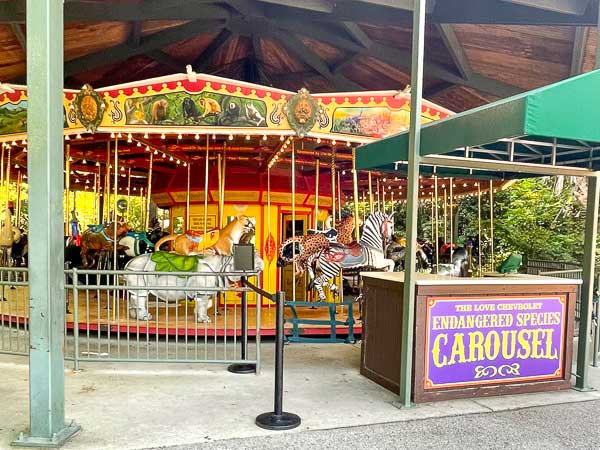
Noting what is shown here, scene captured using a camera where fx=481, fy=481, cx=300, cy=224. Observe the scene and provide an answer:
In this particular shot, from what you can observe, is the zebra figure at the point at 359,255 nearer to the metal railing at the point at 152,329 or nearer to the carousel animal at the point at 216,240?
the carousel animal at the point at 216,240

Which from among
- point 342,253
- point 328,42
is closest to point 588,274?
point 342,253

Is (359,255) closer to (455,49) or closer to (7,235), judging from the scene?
(455,49)

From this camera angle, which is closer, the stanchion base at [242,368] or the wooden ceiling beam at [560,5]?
the stanchion base at [242,368]

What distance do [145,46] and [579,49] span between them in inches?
357

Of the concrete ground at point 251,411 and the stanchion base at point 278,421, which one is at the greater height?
the stanchion base at point 278,421

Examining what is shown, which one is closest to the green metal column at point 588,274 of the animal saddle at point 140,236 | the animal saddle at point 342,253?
the animal saddle at point 342,253

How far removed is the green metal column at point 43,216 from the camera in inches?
140

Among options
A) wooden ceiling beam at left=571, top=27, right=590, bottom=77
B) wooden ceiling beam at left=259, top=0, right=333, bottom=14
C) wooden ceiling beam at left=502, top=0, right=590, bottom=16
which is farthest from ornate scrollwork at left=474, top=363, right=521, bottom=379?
wooden ceiling beam at left=259, top=0, right=333, bottom=14

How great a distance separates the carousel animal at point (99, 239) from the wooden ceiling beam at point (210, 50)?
5479mm

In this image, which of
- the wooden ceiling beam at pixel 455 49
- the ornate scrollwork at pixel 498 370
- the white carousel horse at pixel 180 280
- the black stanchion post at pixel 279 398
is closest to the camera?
the black stanchion post at pixel 279 398

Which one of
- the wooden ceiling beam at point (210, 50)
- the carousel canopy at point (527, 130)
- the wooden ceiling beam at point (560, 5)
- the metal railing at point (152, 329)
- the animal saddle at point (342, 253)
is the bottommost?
the metal railing at point (152, 329)

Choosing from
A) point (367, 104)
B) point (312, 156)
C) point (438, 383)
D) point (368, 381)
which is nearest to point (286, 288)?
point (312, 156)

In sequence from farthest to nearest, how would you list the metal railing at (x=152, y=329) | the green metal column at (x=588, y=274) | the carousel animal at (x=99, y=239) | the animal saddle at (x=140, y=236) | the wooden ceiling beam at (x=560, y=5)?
1. the animal saddle at (x=140, y=236)
2. the carousel animal at (x=99, y=239)
3. the wooden ceiling beam at (x=560, y=5)
4. the metal railing at (x=152, y=329)
5. the green metal column at (x=588, y=274)

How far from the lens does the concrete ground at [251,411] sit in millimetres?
3836
